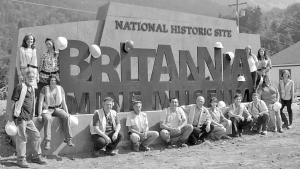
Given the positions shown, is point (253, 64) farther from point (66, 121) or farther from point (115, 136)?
point (66, 121)

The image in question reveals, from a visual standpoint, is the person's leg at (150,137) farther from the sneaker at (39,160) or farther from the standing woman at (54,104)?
the sneaker at (39,160)

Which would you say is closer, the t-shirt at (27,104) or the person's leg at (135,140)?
the t-shirt at (27,104)

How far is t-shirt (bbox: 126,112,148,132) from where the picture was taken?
780 cm

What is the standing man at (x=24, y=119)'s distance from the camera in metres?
6.36

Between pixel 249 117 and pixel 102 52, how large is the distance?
4.07 m

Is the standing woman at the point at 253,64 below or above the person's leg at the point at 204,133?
above

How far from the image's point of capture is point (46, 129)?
22.7ft

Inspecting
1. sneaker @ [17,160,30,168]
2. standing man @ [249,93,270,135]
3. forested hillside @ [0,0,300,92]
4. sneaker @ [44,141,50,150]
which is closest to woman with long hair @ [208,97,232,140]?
standing man @ [249,93,270,135]

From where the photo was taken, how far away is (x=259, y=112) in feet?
32.7

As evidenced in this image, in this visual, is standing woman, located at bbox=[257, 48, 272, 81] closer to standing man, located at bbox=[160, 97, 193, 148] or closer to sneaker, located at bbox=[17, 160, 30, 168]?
standing man, located at bbox=[160, 97, 193, 148]

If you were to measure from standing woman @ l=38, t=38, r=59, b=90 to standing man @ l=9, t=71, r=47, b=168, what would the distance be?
3.11ft

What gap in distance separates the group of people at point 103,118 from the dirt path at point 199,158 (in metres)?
0.27

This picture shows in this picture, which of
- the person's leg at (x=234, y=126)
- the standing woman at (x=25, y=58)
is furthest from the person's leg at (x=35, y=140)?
the person's leg at (x=234, y=126)

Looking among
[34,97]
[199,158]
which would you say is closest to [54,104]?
[34,97]
